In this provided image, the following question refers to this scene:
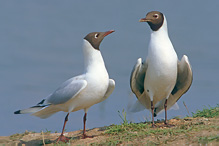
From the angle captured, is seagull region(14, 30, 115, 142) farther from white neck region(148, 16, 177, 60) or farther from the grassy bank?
white neck region(148, 16, 177, 60)

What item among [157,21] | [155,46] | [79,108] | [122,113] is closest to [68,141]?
[79,108]

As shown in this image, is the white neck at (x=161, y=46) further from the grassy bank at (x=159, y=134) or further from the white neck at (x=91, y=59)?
the grassy bank at (x=159, y=134)

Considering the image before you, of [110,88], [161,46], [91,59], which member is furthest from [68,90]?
[161,46]

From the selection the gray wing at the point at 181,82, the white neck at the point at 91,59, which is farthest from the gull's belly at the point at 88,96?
the gray wing at the point at 181,82

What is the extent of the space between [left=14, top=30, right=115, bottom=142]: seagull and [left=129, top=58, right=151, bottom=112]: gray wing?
67 centimetres

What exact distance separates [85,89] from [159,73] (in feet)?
5.71

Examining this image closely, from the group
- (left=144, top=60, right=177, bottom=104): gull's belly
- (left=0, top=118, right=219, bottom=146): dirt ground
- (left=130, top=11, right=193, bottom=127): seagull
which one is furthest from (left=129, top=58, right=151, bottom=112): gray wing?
(left=0, top=118, right=219, bottom=146): dirt ground

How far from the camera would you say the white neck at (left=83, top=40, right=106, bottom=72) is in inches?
296

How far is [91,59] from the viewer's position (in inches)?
300

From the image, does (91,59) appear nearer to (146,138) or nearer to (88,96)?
(88,96)

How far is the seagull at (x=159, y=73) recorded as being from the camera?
305 inches

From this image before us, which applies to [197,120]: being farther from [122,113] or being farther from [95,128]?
[95,128]

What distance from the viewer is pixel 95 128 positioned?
8.59m

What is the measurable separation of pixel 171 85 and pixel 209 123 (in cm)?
121
